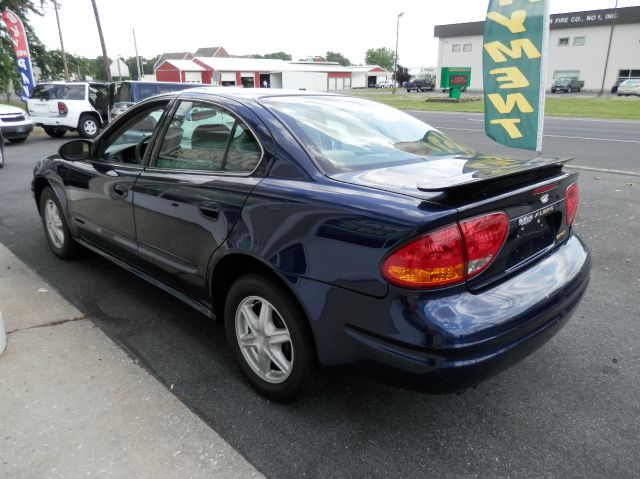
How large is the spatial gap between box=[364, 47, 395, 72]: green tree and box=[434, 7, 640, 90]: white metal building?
6645cm

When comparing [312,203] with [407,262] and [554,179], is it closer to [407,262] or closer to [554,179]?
[407,262]

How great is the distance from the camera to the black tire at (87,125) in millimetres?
15227

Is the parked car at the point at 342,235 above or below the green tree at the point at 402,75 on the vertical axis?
below

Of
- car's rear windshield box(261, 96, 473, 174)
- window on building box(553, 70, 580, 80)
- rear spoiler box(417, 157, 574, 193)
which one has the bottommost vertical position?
rear spoiler box(417, 157, 574, 193)

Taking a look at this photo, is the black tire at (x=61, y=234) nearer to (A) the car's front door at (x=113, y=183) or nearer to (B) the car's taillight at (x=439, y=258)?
(A) the car's front door at (x=113, y=183)

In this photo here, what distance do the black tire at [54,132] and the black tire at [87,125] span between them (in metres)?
0.86

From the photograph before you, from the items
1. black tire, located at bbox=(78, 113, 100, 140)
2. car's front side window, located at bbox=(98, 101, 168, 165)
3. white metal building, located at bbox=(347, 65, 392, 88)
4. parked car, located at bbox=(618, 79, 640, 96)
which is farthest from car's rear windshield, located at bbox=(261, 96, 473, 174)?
white metal building, located at bbox=(347, 65, 392, 88)

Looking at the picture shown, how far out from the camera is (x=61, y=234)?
15.0ft

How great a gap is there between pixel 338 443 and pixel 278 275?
0.83 meters

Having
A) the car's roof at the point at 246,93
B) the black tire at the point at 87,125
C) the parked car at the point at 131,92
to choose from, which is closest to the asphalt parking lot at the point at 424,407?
the car's roof at the point at 246,93

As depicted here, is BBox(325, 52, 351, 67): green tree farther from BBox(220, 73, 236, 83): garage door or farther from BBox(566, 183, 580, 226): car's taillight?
BBox(566, 183, 580, 226): car's taillight

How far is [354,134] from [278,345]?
4.09 ft

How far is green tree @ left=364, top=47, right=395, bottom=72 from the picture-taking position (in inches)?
4828

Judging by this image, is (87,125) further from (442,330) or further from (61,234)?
(442,330)
